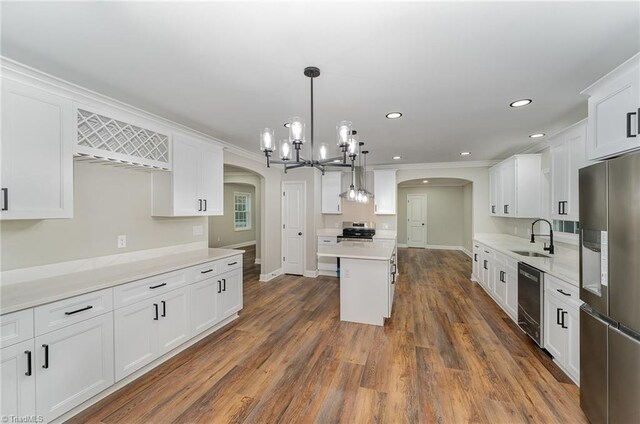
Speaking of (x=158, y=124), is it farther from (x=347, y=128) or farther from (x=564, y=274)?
(x=564, y=274)

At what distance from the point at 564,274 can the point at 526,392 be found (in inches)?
43.1

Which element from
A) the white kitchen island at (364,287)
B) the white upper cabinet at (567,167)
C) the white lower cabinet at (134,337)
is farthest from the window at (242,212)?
the white upper cabinet at (567,167)

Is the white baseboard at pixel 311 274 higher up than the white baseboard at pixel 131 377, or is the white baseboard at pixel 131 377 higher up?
the white baseboard at pixel 311 274

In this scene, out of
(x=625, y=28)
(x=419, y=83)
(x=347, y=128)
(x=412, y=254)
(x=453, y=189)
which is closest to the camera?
(x=625, y=28)

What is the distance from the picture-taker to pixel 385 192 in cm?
591

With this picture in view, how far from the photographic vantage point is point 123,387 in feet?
7.25

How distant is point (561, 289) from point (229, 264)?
11.5 ft

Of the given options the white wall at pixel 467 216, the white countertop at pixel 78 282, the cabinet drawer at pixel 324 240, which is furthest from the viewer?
the white wall at pixel 467 216

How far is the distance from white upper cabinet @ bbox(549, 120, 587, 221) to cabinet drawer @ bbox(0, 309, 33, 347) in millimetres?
4588

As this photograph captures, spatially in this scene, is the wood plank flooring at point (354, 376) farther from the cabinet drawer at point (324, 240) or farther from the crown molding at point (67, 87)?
the crown molding at point (67, 87)

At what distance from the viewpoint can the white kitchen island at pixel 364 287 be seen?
3.42 m

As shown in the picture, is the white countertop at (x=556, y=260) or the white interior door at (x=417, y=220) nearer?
the white countertop at (x=556, y=260)

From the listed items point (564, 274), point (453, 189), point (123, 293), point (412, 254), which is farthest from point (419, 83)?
point (453, 189)

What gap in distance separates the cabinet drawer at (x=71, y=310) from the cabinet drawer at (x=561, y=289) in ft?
12.4
